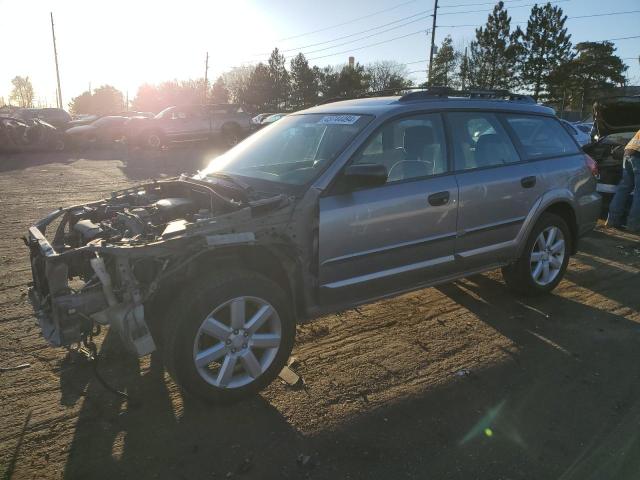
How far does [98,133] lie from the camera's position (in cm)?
2072

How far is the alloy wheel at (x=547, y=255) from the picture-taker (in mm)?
4445

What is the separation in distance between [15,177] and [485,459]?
12856mm

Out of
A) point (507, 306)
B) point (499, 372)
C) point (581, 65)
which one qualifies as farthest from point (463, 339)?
point (581, 65)

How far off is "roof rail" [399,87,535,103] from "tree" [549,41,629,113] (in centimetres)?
4623

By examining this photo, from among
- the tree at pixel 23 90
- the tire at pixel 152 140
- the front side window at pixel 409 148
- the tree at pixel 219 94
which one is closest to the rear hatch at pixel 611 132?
the front side window at pixel 409 148

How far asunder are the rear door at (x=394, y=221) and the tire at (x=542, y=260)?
1.02m

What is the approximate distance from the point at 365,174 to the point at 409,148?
32.9 inches

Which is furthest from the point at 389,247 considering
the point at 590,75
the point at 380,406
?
the point at 590,75

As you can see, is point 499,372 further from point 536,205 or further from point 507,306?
point 536,205

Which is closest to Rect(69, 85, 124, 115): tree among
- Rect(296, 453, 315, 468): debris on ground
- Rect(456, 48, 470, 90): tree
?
Rect(456, 48, 470, 90): tree

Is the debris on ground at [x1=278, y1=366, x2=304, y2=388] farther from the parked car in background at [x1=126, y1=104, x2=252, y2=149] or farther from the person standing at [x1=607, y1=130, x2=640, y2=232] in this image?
the parked car in background at [x1=126, y1=104, x2=252, y2=149]

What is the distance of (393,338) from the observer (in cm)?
376

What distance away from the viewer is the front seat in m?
3.51

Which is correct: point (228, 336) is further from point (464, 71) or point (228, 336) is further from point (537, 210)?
point (464, 71)
